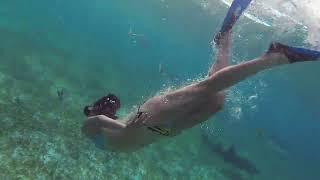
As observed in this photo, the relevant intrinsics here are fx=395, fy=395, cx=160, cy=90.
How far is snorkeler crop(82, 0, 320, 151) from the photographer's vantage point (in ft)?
17.4

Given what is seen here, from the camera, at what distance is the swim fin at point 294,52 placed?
5238 mm

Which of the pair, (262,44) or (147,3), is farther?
(147,3)

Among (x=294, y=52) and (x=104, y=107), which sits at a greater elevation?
(x=294, y=52)

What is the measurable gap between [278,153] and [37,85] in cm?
2128

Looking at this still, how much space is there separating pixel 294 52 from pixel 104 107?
10.8 ft

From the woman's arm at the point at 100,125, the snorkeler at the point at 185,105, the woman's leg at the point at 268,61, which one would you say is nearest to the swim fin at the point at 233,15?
the snorkeler at the point at 185,105

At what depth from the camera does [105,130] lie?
21.5ft

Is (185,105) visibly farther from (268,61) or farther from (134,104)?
(134,104)

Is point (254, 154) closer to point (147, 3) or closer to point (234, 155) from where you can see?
point (234, 155)

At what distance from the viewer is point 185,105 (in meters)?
6.03

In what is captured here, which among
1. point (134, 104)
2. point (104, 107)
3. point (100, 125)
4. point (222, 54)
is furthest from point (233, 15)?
point (134, 104)

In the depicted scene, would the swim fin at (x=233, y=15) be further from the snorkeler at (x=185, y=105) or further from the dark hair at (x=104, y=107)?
the dark hair at (x=104, y=107)

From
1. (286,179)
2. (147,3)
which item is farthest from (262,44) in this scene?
(147,3)

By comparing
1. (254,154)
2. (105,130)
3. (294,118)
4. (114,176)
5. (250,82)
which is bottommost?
(294,118)
